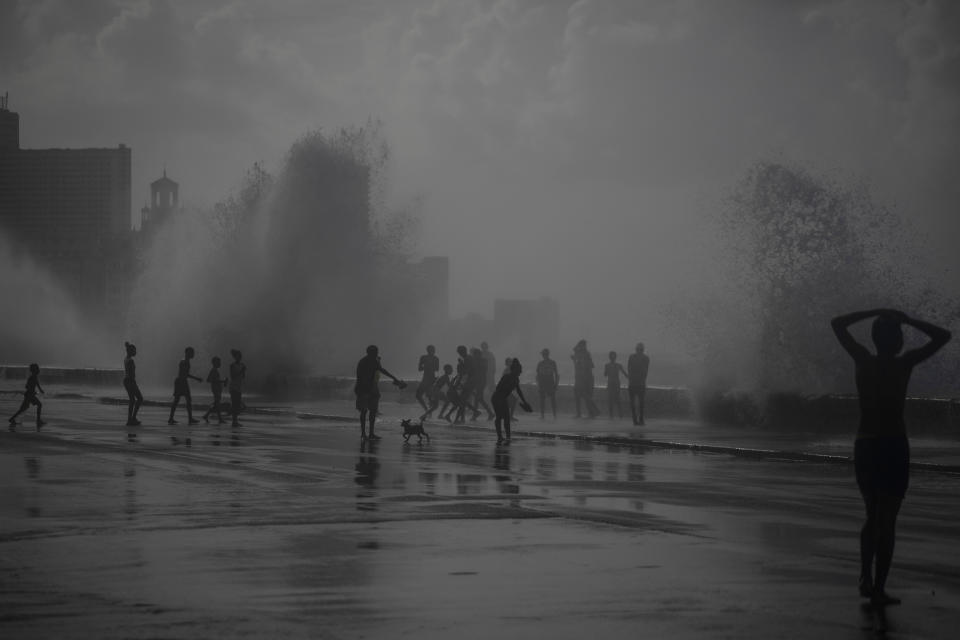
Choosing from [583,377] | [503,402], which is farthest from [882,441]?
[583,377]

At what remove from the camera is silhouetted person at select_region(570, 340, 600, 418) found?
117ft

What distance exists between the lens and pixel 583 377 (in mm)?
35594

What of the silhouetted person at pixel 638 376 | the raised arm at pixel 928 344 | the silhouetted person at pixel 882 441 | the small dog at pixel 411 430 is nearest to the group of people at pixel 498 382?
the silhouetted person at pixel 638 376

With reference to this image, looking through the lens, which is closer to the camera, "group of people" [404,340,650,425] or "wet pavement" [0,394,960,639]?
"wet pavement" [0,394,960,639]

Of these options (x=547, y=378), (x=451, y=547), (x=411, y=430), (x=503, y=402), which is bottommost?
(x=451, y=547)

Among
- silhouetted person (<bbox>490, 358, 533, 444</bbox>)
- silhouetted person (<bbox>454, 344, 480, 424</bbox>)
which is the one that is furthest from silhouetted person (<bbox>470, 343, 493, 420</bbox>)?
silhouetted person (<bbox>490, 358, 533, 444</bbox>)

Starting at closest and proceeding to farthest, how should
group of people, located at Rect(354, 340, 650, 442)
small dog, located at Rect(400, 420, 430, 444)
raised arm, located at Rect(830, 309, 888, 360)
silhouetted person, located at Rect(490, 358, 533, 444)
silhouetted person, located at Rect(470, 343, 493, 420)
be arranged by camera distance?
raised arm, located at Rect(830, 309, 888, 360) < small dog, located at Rect(400, 420, 430, 444) < silhouetted person, located at Rect(490, 358, 533, 444) < group of people, located at Rect(354, 340, 650, 442) < silhouetted person, located at Rect(470, 343, 493, 420)

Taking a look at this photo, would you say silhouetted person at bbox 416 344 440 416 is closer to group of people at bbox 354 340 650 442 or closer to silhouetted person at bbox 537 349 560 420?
group of people at bbox 354 340 650 442

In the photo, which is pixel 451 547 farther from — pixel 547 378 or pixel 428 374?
pixel 547 378

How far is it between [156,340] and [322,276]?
9262 millimetres

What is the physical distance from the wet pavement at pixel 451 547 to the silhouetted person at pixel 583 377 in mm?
13068

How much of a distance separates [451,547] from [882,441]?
3.61 m

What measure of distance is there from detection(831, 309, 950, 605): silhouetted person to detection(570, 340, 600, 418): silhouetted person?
25.8 meters

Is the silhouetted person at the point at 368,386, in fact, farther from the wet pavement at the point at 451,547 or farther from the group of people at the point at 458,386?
the wet pavement at the point at 451,547
